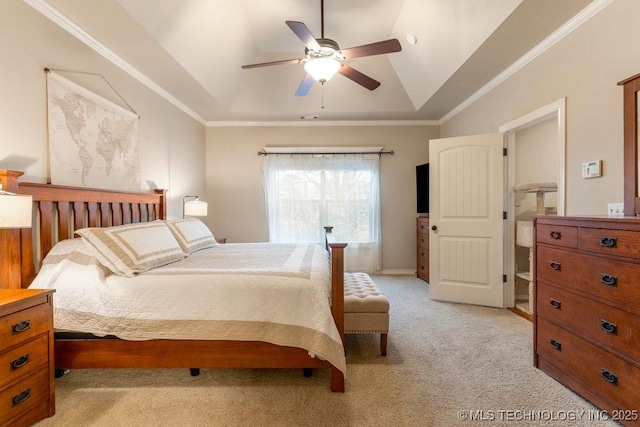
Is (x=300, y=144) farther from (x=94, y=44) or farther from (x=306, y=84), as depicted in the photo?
(x=94, y=44)

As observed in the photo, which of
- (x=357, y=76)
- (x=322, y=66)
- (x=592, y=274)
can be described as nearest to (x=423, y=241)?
(x=357, y=76)

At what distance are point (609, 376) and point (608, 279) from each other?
50 cm

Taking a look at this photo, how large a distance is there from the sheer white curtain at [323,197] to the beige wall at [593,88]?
252cm

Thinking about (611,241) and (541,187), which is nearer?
(611,241)

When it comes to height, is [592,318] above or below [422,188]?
below

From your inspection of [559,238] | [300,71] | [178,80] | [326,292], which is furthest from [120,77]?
[559,238]

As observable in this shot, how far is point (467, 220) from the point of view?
3432mm

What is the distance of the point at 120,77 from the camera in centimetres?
278

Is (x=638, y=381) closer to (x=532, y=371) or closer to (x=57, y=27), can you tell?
(x=532, y=371)

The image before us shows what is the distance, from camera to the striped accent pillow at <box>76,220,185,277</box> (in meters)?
1.87

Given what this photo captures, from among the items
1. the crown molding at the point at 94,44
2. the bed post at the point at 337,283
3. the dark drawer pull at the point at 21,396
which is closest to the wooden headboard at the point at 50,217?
the dark drawer pull at the point at 21,396

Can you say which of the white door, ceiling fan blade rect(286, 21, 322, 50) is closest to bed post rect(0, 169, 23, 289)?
Result: ceiling fan blade rect(286, 21, 322, 50)

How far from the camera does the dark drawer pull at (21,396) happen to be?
141cm

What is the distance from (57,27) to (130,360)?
2436mm
